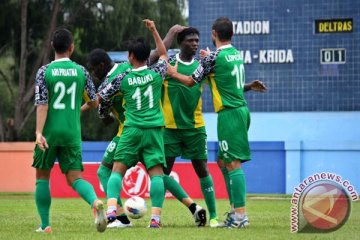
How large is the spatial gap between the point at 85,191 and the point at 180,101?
2.26 meters

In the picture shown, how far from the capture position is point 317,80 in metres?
27.6

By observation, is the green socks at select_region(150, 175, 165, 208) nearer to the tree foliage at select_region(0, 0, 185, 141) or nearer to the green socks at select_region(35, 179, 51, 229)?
the green socks at select_region(35, 179, 51, 229)

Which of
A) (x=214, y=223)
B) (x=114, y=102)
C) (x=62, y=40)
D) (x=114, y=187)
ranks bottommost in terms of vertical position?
(x=214, y=223)

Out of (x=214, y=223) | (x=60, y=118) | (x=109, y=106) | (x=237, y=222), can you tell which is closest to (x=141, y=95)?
(x=109, y=106)

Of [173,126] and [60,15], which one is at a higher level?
[60,15]

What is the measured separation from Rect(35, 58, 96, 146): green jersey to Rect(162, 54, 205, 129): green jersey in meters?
1.77

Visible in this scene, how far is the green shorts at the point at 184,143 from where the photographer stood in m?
13.0

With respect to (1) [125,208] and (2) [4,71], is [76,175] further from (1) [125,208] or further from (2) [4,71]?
(2) [4,71]

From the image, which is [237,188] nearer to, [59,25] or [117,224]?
[117,224]

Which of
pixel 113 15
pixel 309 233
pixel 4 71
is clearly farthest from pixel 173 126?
pixel 4 71

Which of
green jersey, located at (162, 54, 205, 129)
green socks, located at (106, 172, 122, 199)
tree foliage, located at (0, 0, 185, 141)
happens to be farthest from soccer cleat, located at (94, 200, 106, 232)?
tree foliage, located at (0, 0, 185, 141)

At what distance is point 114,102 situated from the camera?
1286cm

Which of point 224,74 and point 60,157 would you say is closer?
point 60,157

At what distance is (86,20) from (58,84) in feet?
92.6
